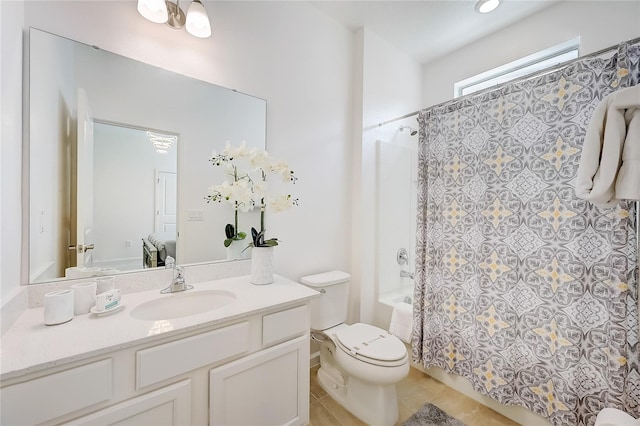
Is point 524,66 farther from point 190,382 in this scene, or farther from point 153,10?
point 190,382

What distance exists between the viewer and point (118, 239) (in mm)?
1314

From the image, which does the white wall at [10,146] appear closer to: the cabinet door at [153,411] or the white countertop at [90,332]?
the white countertop at [90,332]

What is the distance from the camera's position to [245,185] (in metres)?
1.39

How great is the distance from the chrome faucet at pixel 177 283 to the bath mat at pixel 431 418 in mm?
1474

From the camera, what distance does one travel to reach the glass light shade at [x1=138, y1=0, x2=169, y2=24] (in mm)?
1268

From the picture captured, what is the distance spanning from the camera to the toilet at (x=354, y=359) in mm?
1450

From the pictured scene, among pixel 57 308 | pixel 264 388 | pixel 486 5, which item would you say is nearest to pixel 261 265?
pixel 264 388

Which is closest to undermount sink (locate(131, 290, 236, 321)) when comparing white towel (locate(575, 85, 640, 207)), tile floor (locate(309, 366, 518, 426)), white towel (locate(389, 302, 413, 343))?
tile floor (locate(309, 366, 518, 426))

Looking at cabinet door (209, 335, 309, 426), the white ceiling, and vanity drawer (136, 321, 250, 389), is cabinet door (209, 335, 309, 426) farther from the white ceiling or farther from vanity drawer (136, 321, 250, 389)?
the white ceiling

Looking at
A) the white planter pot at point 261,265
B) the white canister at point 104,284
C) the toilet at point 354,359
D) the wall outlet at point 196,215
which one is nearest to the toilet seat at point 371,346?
the toilet at point 354,359

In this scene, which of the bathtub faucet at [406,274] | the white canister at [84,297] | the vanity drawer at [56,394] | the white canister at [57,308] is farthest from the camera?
the bathtub faucet at [406,274]

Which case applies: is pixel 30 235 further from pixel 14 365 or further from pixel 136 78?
pixel 136 78

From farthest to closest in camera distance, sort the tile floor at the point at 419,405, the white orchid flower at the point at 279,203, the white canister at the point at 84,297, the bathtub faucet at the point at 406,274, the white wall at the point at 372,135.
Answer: the bathtub faucet at the point at 406,274 → the white wall at the point at 372,135 → the tile floor at the point at 419,405 → the white orchid flower at the point at 279,203 → the white canister at the point at 84,297

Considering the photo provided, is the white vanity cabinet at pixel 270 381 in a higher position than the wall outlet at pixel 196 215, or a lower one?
lower
